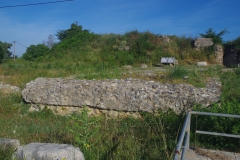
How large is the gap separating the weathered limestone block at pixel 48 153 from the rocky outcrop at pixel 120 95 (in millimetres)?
4619

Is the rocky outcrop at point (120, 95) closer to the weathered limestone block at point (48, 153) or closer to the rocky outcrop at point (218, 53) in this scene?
the weathered limestone block at point (48, 153)

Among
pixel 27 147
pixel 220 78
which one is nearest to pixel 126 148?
pixel 27 147

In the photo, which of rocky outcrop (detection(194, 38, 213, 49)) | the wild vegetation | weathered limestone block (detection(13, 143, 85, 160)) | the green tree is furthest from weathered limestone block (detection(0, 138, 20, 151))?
the green tree

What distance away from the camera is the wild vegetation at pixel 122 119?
15.8 feet

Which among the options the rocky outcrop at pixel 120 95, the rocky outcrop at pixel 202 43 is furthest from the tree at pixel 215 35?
the rocky outcrop at pixel 120 95

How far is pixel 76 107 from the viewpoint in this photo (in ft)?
29.7

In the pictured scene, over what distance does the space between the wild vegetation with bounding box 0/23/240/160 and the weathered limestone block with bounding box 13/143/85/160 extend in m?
0.38

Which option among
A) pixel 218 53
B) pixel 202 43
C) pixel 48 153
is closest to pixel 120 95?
pixel 48 153

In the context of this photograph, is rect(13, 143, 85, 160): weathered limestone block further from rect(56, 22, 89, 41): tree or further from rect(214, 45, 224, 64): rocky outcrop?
rect(56, 22, 89, 41): tree

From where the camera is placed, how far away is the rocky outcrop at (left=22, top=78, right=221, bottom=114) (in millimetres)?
7957

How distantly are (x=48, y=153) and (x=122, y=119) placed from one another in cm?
486

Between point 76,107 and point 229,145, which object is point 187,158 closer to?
point 229,145

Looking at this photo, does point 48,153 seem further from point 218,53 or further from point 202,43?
point 202,43

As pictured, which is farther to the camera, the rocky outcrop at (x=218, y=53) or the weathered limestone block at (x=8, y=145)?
the rocky outcrop at (x=218, y=53)
